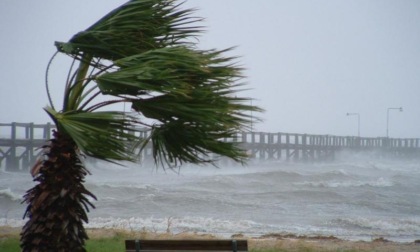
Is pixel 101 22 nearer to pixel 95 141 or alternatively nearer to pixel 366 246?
pixel 95 141

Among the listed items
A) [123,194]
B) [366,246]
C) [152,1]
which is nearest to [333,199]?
[123,194]

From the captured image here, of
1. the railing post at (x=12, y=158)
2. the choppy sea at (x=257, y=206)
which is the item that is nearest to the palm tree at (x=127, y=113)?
the choppy sea at (x=257, y=206)

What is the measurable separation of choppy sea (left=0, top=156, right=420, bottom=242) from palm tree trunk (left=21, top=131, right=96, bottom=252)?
233 inches

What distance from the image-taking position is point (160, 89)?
4793 mm

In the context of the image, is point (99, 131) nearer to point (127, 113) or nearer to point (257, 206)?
point (127, 113)

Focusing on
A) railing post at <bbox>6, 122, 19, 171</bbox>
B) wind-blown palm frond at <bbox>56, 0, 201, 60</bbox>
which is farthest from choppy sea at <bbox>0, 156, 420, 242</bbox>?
wind-blown palm frond at <bbox>56, 0, 201, 60</bbox>

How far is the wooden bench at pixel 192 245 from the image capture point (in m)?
5.04

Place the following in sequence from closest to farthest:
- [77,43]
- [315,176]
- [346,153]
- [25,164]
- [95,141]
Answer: [95,141], [77,43], [25,164], [315,176], [346,153]

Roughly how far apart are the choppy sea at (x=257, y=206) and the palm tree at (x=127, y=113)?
5924 mm

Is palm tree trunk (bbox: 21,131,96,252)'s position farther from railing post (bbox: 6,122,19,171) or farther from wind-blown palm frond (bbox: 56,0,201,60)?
railing post (bbox: 6,122,19,171)

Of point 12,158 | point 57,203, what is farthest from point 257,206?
point 57,203

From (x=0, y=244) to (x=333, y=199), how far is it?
817 inches

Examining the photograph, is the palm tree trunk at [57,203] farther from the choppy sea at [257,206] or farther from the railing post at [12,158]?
the railing post at [12,158]

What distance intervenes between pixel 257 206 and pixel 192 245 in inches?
700
